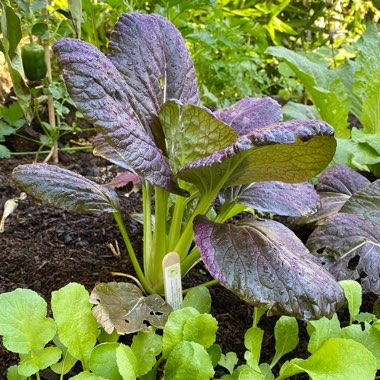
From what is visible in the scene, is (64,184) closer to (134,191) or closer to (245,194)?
(245,194)

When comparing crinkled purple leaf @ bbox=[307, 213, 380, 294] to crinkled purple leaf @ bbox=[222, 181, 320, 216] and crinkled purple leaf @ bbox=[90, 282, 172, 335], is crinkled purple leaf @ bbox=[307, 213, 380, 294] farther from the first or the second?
crinkled purple leaf @ bbox=[90, 282, 172, 335]

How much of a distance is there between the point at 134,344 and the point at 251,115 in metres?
0.57

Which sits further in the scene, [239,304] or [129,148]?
[239,304]

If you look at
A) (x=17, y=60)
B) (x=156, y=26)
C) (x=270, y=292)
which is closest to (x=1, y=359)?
(x=270, y=292)

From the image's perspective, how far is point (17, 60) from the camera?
112 cm

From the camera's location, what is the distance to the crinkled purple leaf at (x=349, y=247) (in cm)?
114

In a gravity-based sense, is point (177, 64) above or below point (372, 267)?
above

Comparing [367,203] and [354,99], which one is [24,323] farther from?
[354,99]

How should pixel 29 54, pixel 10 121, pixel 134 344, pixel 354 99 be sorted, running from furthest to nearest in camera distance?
pixel 354 99 < pixel 10 121 < pixel 29 54 < pixel 134 344

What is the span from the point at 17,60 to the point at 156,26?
0.97 feet

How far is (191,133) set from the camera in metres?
0.99

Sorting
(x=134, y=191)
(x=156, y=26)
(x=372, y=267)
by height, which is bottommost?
(x=134, y=191)

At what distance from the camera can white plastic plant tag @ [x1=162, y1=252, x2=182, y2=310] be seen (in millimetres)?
961

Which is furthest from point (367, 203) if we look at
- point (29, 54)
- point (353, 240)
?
point (29, 54)
